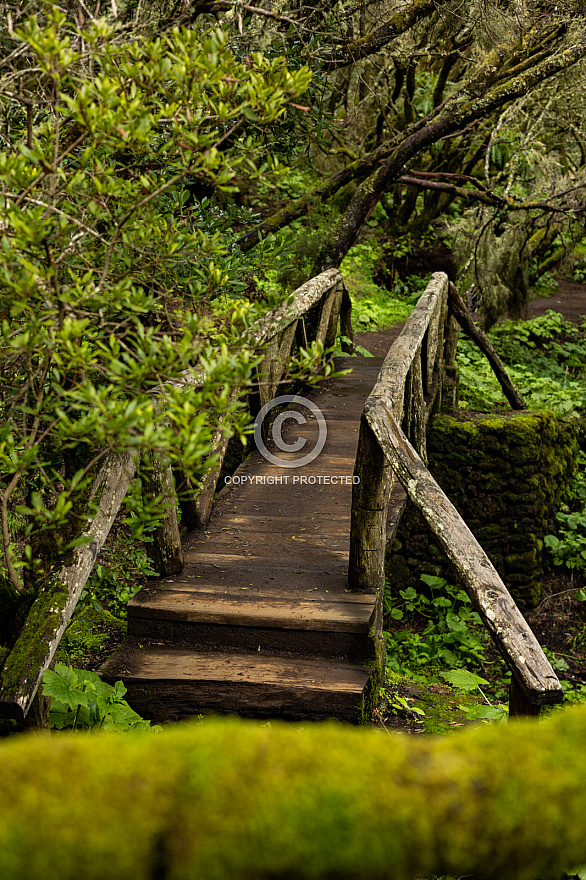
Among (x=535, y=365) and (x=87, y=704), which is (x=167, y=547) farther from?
(x=535, y=365)

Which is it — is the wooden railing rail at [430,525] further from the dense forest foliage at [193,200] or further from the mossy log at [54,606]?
the mossy log at [54,606]

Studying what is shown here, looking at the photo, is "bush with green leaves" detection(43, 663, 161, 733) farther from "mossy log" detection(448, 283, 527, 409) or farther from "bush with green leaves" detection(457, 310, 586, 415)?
"bush with green leaves" detection(457, 310, 586, 415)

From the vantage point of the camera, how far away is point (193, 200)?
15.0 ft

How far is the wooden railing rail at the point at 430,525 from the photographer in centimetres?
266

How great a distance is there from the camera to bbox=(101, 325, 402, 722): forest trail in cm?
329

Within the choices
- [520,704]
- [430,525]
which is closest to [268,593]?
[430,525]

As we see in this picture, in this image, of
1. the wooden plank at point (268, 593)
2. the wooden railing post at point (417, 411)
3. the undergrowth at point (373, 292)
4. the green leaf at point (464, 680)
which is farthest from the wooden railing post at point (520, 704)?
the undergrowth at point (373, 292)

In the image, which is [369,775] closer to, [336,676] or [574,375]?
[336,676]

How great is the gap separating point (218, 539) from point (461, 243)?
28.3ft

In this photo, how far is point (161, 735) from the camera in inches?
42.3

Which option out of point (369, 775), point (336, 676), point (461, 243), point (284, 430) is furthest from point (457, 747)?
point (461, 243)

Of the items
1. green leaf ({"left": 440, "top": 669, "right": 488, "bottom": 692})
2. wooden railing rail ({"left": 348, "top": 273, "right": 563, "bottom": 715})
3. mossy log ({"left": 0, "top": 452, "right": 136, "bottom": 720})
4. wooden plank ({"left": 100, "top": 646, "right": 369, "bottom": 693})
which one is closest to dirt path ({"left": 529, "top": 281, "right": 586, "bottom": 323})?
wooden railing rail ({"left": 348, "top": 273, "right": 563, "bottom": 715})

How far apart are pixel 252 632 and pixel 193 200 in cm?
265

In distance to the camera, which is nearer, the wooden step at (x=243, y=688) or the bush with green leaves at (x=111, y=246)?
the bush with green leaves at (x=111, y=246)
